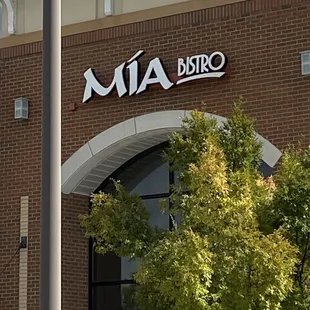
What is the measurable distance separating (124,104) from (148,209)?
2.08 metres

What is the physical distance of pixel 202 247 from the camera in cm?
958

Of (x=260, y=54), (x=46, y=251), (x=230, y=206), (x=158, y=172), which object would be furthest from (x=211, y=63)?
(x=46, y=251)

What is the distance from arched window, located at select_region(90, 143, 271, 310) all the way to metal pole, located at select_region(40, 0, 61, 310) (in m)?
8.29

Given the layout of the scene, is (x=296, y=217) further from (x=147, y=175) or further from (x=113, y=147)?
(x=147, y=175)

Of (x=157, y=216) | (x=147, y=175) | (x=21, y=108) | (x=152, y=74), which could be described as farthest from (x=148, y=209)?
(x=21, y=108)

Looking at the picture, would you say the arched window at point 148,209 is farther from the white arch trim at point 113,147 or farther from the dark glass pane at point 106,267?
the white arch trim at point 113,147

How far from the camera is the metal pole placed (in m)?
8.42

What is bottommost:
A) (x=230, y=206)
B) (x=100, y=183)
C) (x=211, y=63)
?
(x=230, y=206)

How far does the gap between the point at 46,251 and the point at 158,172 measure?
9048mm

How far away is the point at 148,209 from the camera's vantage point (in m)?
17.2

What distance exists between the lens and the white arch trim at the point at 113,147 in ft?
52.4

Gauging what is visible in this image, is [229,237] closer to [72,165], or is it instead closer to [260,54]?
[260,54]

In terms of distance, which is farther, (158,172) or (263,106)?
(158,172)

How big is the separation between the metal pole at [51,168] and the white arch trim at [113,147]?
682 cm
